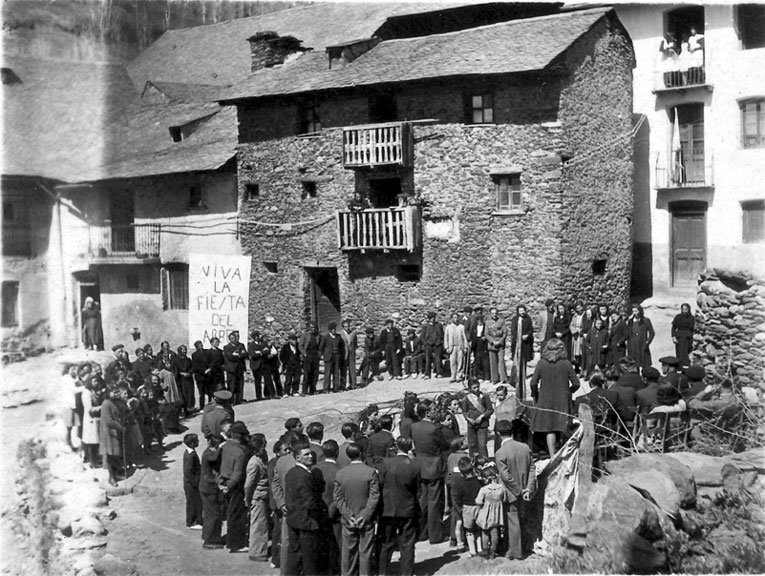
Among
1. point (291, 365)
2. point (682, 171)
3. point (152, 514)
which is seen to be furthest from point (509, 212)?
point (152, 514)

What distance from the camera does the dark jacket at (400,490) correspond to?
11734 mm

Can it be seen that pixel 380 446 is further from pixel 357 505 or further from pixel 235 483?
pixel 235 483

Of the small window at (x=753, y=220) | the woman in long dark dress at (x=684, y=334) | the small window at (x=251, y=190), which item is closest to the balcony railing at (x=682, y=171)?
the small window at (x=753, y=220)

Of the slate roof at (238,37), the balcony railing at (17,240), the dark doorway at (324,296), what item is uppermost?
the slate roof at (238,37)

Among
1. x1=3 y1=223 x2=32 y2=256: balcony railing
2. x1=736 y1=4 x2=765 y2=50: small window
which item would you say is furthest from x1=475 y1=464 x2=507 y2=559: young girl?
x1=736 y1=4 x2=765 y2=50: small window

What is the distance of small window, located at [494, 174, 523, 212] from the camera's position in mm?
27969

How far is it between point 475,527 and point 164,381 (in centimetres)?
1083

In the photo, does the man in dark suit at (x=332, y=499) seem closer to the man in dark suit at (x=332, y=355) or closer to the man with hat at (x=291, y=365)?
the man with hat at (x=291, y=365)

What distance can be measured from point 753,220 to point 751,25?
6131 millimetres

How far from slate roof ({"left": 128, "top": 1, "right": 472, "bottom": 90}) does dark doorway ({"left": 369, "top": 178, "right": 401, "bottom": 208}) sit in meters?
5.89

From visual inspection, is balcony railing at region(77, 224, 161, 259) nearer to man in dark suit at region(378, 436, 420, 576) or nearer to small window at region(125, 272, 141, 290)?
small window at region(125, 272, 141, 290)

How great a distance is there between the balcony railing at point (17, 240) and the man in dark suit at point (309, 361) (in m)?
7.60

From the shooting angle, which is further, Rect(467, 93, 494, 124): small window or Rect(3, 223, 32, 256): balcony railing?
Rect(467, 93, 494, 124): small window

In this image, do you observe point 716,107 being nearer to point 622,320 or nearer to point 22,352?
point 622,320
